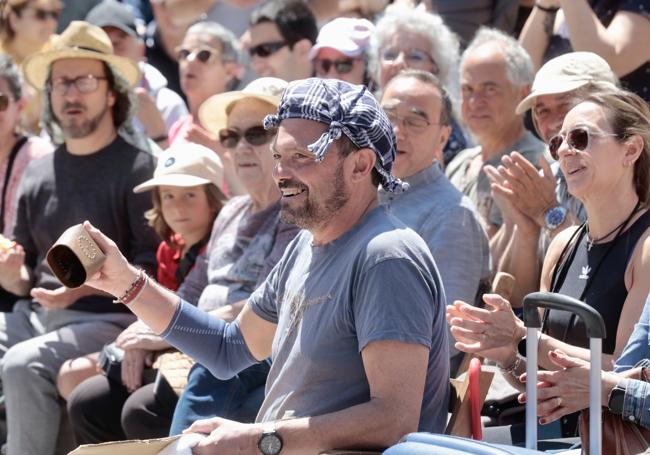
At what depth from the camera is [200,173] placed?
20.0 feet

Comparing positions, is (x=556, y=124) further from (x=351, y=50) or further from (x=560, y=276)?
(x=351, y=50)

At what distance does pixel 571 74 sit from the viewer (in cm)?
538

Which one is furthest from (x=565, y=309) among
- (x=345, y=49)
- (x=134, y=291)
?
(x=345, y=49)

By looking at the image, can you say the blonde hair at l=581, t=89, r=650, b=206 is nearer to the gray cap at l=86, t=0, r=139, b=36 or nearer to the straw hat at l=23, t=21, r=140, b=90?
the straw hat at l=23, t=21, r=140, b=90

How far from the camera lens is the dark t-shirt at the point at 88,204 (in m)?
6.42

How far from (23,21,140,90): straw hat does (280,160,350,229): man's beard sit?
3451 mm

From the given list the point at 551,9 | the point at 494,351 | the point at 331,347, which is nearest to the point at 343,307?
the point at 331,347

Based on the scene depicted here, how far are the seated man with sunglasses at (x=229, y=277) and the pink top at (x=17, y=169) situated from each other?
153cm

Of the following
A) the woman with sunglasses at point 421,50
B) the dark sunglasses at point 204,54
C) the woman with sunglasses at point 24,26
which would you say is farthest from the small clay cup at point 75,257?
the woman with sunglasses at point 24,26

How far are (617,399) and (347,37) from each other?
413cm

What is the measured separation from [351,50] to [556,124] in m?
1.98

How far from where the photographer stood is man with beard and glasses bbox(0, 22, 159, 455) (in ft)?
20.0

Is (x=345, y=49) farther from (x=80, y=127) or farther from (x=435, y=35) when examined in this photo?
(x=80, y=127)

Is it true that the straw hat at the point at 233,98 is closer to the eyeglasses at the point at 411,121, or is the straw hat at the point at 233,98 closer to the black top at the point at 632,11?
the eyeglasses at the point at 411,121
